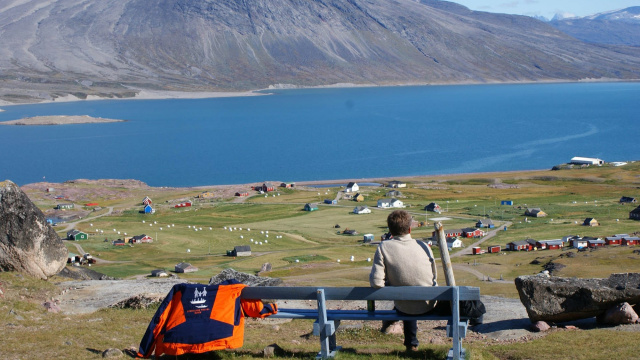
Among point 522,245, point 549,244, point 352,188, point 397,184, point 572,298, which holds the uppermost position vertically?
point 572,298

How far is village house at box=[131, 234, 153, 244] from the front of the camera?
58594mm

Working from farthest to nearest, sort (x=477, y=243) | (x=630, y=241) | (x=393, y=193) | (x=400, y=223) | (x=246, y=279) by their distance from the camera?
(x=393, y=193) → (x=477, y=243) → (x=630, y=241) → (x=246, y=279) → (x=400, y=223)

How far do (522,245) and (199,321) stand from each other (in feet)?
158

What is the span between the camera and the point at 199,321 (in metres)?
10.0

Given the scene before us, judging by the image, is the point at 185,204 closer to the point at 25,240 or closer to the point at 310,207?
the point at 310,207

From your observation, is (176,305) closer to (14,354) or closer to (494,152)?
(14,354)

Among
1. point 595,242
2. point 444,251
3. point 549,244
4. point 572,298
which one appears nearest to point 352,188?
point 549,244

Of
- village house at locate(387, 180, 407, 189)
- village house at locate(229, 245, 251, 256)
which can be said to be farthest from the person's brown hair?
village house at locate(387, 180, 407, 189)

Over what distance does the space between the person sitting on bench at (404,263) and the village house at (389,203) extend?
70031mm

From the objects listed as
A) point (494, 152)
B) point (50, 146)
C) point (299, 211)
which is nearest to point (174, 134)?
point (50, 146)

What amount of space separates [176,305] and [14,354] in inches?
106

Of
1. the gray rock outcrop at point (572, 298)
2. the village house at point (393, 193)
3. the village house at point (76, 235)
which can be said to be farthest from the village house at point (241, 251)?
the gray rock outcrop at point (572, 298)

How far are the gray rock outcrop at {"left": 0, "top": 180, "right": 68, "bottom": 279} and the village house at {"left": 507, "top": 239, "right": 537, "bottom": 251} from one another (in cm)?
3956

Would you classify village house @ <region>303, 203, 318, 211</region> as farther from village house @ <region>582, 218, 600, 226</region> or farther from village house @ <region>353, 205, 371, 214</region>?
village house @ <region>582, 218, 600, 226</region>
